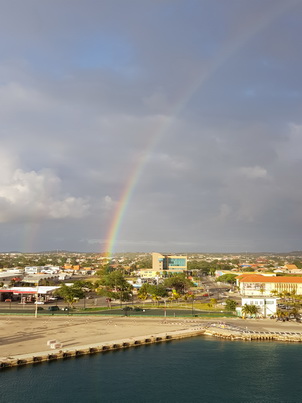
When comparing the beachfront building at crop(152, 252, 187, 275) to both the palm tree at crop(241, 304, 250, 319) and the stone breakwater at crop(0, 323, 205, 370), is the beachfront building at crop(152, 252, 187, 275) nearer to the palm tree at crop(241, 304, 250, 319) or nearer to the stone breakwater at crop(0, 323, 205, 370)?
the palm tree at crop(241, 304, 250, 319)

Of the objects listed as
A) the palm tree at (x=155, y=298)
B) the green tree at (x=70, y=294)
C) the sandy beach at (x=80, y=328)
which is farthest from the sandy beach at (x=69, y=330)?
the palm tree at (x=155, y=298)

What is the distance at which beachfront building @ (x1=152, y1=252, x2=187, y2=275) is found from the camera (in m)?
178

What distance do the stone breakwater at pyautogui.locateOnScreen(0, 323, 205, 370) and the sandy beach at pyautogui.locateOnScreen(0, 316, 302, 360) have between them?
1317 millimetres

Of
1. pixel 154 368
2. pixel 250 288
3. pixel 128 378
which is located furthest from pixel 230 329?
pixel 250 288

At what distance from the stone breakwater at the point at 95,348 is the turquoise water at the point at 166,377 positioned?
813 millimetres

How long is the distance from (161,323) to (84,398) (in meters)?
27.5

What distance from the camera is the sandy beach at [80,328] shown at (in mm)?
45062

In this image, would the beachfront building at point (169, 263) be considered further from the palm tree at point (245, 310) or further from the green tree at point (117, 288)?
the palm tree at point (245, 310)

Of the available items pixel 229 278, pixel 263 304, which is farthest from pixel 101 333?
pixel 229 278

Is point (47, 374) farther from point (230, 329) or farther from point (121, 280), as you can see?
point (121, 280)

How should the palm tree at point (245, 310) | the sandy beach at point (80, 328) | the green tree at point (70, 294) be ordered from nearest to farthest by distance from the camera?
the sandy beach at point (80, 328), the palm tree at point (245, 310), the green tree at point (70, 294)

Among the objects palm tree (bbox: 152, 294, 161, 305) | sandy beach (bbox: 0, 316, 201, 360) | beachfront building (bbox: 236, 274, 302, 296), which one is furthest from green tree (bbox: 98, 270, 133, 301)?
beachfront building (bbox: 236, 274, 302, 296)

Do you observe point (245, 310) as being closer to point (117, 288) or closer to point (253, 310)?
point (253, 310)

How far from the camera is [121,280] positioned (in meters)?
96.1
